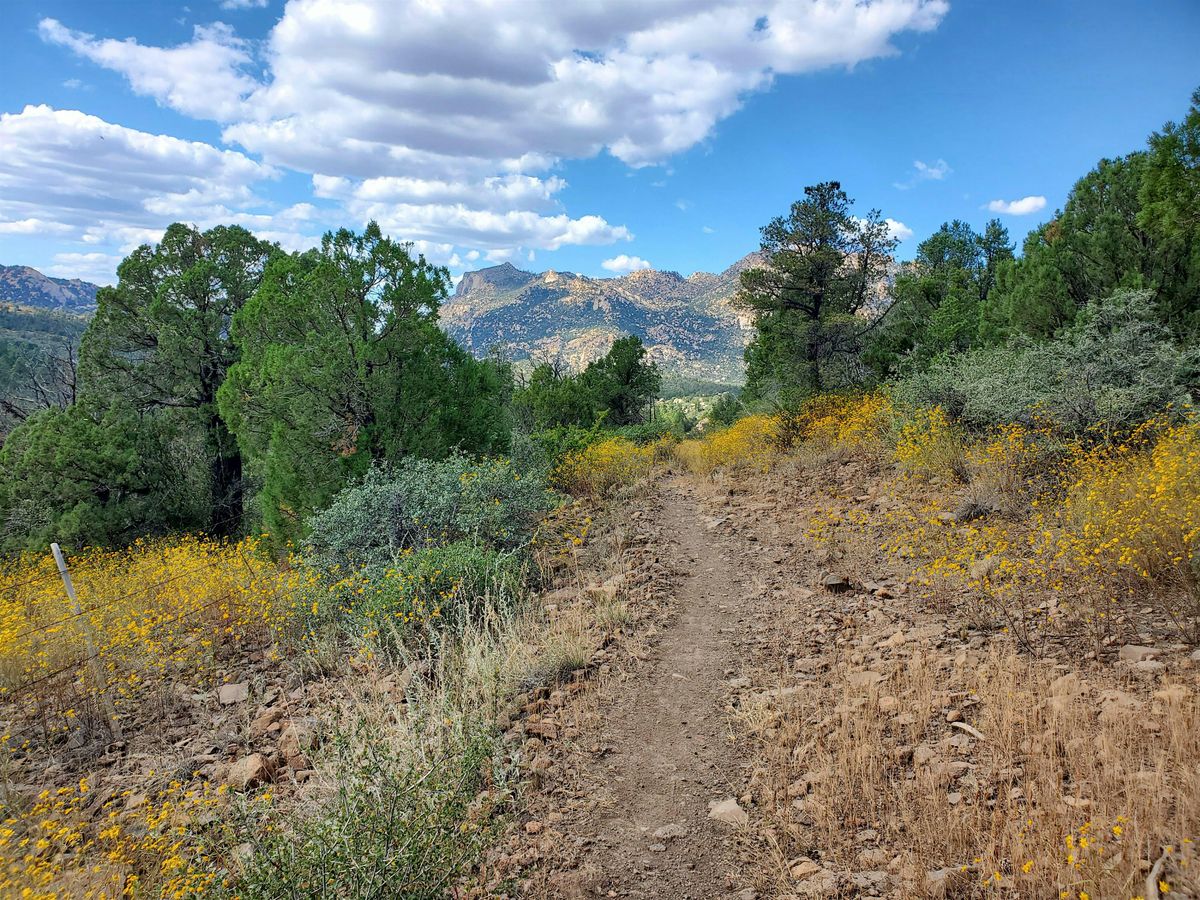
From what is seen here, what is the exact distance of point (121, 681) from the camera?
5.70 metres

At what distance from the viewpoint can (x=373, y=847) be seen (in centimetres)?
257

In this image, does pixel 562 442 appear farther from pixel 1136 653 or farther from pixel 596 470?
pixel 1136 653

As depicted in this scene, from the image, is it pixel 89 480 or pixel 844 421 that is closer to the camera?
pixel 89 480

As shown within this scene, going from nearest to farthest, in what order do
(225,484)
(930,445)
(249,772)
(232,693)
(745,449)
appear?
(249,772) < (232,693) < (930,445) < (745,449) < (225,484)

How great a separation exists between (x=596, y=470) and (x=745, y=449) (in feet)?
12.7

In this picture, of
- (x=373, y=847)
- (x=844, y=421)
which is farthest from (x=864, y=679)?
(x=844, y=421)

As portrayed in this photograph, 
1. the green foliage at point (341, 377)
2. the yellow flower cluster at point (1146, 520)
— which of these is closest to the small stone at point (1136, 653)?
the yellow flower cluster at point (1146, 520)

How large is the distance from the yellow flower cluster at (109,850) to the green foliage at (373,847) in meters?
0.27

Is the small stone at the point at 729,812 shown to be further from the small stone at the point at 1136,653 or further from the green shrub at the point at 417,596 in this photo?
the green shrub at the point at 417,596

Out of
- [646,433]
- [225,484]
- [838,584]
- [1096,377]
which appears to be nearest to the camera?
[838,584]

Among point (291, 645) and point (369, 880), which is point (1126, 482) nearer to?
point (369, 880)

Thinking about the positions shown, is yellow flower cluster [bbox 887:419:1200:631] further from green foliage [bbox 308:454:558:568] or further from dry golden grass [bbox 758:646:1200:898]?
green foliage [bbox 308:454:558:568]

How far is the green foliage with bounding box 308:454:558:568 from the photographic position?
7.71 meters

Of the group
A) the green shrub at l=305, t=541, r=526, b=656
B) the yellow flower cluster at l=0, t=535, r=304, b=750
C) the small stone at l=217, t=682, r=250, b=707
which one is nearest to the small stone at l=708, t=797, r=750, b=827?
the green shrub at l=305, t=541, r=526, b=656
